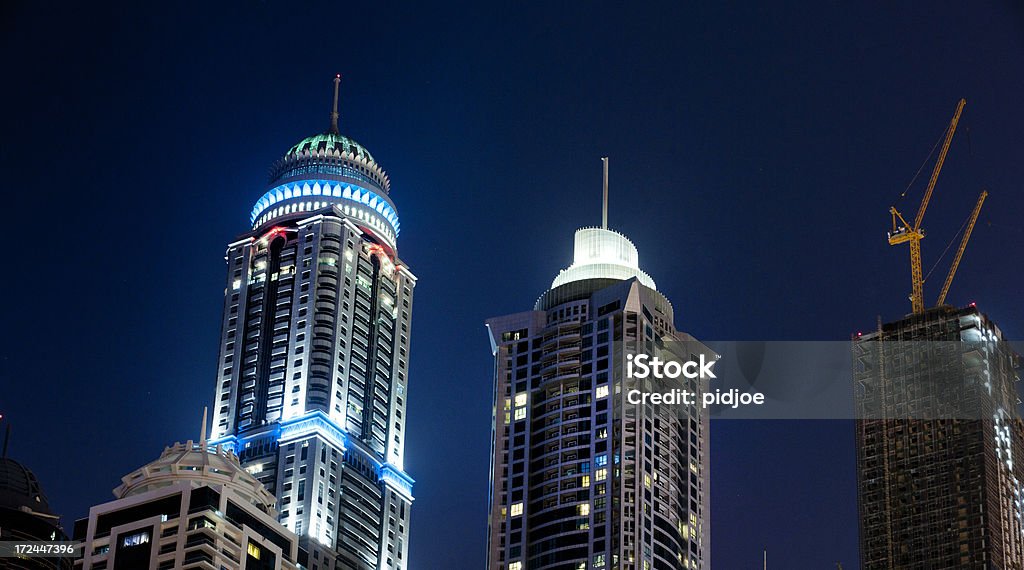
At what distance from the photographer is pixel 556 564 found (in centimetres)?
18350

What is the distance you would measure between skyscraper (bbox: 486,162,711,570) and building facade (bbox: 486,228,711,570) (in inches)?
3.6

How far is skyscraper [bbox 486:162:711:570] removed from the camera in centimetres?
18412

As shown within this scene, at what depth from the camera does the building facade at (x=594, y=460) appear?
184125mm

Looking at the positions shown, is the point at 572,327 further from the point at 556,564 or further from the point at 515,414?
the point at 556,564

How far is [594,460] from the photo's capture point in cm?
18825

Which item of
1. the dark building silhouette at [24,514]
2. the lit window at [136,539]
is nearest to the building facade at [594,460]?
the lit window at [136,539]

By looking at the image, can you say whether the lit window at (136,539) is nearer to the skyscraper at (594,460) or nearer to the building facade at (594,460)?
the building facade at (594,460)

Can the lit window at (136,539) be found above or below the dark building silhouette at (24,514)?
below

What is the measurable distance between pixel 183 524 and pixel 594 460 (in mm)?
38350

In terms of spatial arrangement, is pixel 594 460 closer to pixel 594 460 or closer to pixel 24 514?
pixel 594 460

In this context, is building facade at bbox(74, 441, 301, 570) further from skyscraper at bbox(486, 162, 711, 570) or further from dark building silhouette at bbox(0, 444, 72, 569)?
skyscraper at bbox(486, 162, 711, 570)

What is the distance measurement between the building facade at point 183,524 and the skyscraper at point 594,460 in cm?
2250

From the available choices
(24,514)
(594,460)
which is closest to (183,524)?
(24,514)

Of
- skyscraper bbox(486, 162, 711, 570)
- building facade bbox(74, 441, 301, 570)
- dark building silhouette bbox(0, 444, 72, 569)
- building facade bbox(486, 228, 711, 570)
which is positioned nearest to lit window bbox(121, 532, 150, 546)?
building facade bbox(74, 441, 301, 570)
